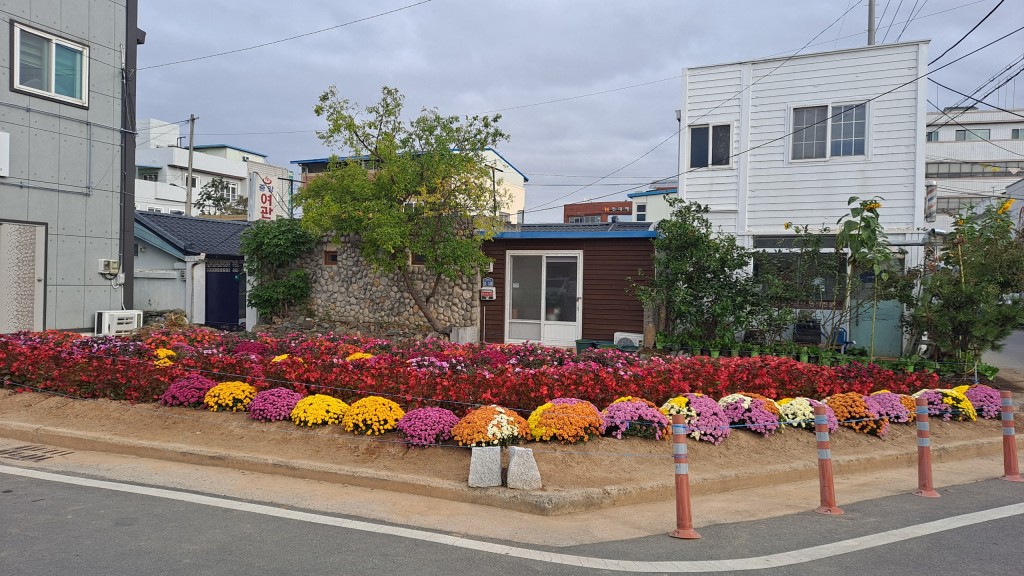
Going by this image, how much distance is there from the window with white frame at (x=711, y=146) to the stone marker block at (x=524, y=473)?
474 inches

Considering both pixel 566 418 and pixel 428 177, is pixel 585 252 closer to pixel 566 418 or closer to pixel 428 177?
pixel 428 177

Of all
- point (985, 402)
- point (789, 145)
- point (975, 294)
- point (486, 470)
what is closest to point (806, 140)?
point (789, 145)

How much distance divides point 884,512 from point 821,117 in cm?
1171

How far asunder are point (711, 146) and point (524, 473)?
12.3 metres

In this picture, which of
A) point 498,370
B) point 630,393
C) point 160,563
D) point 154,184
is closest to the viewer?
point 160,563

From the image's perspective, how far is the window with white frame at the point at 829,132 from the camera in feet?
52.6

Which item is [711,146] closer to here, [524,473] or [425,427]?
[425,427]

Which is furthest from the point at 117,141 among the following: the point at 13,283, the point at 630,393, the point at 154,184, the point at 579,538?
the point at 154,184

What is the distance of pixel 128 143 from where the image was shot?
17000 millimetres

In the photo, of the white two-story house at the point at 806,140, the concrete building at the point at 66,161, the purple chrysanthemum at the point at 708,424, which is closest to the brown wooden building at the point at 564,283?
the white two-story house at the point at 806,140

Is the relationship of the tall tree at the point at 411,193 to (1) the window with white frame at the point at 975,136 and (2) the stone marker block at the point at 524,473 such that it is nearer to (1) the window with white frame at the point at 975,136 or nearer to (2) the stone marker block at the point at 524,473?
(2) the stone marker block at the point at 524,473

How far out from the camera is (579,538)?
596 cm

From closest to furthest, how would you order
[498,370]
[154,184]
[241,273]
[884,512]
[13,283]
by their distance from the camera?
[884,512] < [498,370] < [13,283] < [241,273] < [154,184]

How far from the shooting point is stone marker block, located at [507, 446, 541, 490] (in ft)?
22.4
